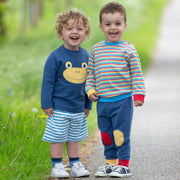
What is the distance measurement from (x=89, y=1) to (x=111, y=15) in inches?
976

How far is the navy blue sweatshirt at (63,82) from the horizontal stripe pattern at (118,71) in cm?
14

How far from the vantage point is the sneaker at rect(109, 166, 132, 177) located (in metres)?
3.89

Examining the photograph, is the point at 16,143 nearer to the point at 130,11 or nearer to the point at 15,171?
the point at 15,171

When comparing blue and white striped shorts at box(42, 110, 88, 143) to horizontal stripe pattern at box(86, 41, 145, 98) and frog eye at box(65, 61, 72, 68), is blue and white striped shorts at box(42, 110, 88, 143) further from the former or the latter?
frog eye at box(65, 61, 72, 68)

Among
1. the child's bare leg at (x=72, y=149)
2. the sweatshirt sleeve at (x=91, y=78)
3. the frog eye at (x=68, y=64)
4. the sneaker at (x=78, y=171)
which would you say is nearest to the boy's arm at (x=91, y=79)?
the sweatshirt sleeve at (x=91, y=78)

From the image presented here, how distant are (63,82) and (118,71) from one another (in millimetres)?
513

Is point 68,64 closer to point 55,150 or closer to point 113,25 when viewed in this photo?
point 113,25

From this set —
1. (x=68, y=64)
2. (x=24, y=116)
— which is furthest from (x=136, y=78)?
(x=24, y=116)

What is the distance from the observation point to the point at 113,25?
3.87 meters

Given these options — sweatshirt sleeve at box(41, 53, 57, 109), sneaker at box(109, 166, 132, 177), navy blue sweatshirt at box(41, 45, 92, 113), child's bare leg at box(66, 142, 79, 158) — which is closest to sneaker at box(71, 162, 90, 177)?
child's bare leg at box(66, 142, 79, 158)

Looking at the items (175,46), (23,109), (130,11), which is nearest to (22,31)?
(130,11)

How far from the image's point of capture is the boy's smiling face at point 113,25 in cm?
387

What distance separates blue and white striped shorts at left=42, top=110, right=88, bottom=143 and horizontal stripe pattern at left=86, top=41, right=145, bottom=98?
0.30 meters

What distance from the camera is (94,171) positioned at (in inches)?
165
